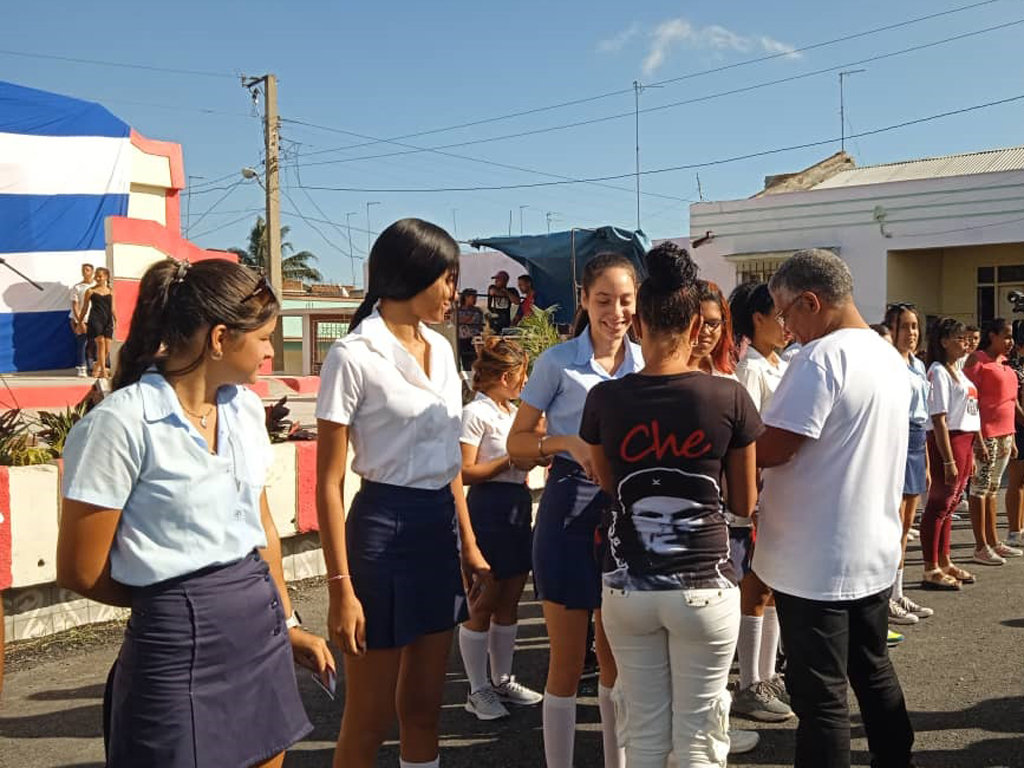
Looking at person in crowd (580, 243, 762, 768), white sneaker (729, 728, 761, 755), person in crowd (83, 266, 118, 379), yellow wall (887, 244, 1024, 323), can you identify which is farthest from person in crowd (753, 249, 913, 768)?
yellow wall (887, 244, 1024, 323)

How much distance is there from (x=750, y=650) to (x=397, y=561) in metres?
2.29

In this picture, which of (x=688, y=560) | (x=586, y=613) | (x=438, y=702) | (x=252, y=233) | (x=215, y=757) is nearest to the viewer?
(x=215, y=757)

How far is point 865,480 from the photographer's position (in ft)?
9.71

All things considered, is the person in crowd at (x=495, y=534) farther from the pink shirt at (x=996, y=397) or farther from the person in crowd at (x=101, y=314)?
the person in crowd at (x=101, y=314)

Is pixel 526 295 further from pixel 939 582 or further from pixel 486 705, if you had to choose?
pixel 486 705

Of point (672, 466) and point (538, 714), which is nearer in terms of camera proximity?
point (672, 466)

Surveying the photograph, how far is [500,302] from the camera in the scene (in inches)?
560

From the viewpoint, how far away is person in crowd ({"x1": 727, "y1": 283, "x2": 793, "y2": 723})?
4.20m

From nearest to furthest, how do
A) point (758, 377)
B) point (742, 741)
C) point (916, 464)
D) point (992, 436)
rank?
1. point (742, 741)
2. point (758, 377)
3. point (916, 464)
4. point (992, 436)

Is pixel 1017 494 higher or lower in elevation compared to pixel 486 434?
lower

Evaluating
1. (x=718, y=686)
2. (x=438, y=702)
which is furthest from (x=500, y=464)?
(x=718, y=686)

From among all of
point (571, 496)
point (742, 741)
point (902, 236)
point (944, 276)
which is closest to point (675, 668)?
point (571, 496)

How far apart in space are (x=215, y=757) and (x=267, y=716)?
154 millimetres

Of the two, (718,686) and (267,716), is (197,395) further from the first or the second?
(718,686)
